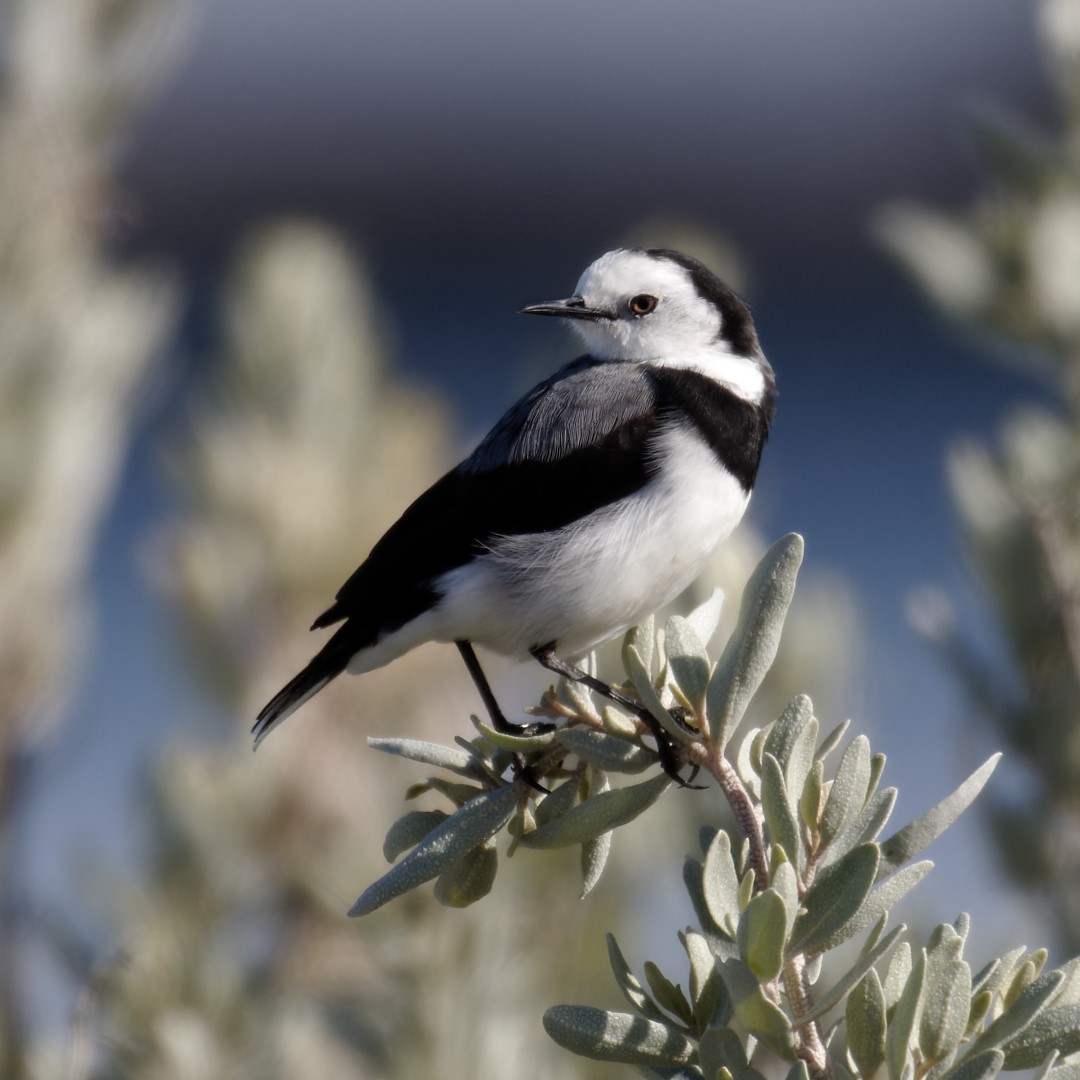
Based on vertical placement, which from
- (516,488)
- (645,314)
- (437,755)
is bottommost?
(437,755)

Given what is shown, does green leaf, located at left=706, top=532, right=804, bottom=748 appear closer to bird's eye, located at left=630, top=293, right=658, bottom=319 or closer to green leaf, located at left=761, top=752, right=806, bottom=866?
green leaf, located at left=761, top=752, right=806, bottom=866

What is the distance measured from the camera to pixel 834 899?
825 millimetres

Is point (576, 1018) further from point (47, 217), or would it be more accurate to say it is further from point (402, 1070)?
point (47, 217)

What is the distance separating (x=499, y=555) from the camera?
2221 millimetres

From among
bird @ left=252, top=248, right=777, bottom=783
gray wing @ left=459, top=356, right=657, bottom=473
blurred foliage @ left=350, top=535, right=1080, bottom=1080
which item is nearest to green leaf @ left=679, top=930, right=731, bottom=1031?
blurred foliage @ left=350, top=535, right=1080, bottom=1080

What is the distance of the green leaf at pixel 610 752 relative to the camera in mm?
1032

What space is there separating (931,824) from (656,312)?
1.81 metres

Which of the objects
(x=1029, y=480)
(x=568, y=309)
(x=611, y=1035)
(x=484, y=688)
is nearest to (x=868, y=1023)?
(x=611, y=1035)

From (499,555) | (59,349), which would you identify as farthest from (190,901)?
(59,349)

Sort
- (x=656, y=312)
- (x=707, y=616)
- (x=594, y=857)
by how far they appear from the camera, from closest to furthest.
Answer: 1. (x=594, y=857)
2. (x=707, y=616)
3. (x=656, y=312)

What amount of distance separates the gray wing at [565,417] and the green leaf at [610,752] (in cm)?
114

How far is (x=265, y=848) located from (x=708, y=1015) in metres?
2.28

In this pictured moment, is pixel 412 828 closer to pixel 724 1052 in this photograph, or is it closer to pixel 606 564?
pixel 724 1052

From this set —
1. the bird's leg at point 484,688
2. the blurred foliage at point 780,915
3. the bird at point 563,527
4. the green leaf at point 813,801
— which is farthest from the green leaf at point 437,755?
the bird's leg at point 484,688
